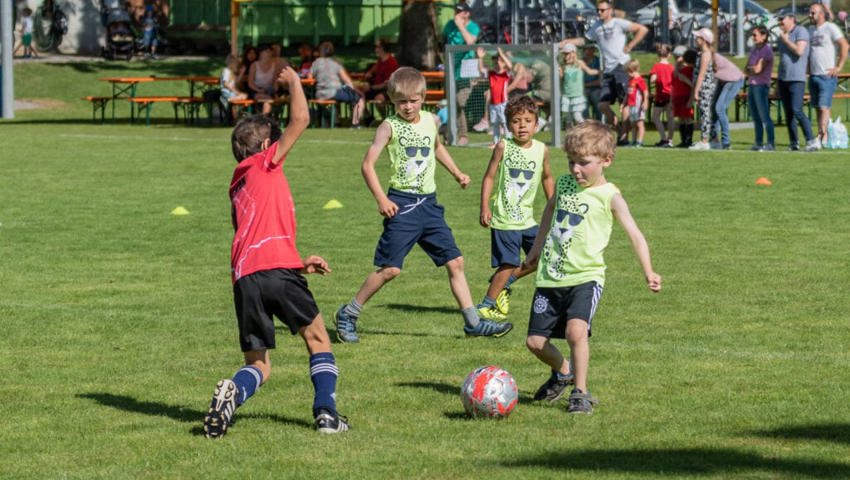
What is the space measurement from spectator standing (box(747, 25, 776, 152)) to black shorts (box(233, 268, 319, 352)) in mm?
16792

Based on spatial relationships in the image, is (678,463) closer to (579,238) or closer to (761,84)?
(579,238)

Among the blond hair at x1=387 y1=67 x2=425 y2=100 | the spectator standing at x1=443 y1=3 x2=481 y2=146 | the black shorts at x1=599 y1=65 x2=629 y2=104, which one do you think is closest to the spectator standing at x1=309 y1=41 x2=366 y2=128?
the spectator standing at x1=443 y1=3 x2=481 y2=146

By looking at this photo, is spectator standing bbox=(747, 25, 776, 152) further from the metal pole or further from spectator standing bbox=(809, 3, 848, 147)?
the metal pole

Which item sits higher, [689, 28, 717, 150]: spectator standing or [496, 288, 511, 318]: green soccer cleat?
[689, 28, 717, 150]: spectator standing

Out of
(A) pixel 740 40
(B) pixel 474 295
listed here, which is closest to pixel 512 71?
(B) pixel 474 295

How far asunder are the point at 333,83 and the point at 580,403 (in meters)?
24.4

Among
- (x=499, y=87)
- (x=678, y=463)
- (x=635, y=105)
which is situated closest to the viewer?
(x=678, y=463)

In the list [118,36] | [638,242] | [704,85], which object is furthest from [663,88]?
[118,36]

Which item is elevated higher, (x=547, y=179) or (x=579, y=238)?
(x=547, y=179)

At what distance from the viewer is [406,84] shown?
9555mm

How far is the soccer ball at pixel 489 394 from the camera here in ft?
24.6

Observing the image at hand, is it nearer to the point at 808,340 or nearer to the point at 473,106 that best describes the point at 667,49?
the point at 473,106

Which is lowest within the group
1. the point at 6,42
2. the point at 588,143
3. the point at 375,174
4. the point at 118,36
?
the point at 375,174

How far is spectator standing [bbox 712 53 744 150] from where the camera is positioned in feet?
78.1
